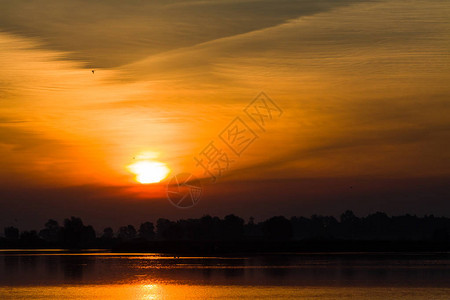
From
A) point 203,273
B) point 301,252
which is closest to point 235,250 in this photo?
point 301,252

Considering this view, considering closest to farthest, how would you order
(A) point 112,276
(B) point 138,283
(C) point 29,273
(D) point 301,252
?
(B) point 138,283
(A) point 112,276
(C) point 29,273
(D) point 301,252

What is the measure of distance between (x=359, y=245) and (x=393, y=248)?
901 cm

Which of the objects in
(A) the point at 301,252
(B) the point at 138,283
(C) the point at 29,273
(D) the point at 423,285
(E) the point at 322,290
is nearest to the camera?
(E) the point at 322,290

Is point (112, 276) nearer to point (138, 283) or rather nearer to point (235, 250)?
point (138, 283)

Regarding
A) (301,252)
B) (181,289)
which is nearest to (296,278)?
(181,289)

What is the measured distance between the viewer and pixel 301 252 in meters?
149

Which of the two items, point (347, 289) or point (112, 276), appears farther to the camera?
point (112, 276)

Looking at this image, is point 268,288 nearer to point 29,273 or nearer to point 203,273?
point 203,273

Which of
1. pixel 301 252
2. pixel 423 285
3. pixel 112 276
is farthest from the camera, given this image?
pixel 301 252

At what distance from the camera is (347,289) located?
56.4 m

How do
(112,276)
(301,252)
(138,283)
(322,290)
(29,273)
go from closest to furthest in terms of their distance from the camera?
1. (322,290)
2. (138,283)
3. (112,276)
4. (29,273)
5. (301,252)

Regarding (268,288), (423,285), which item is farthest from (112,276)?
(423,285)

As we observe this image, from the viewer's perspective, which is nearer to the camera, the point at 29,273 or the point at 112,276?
the point at 112,276

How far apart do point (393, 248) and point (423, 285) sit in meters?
93.6
